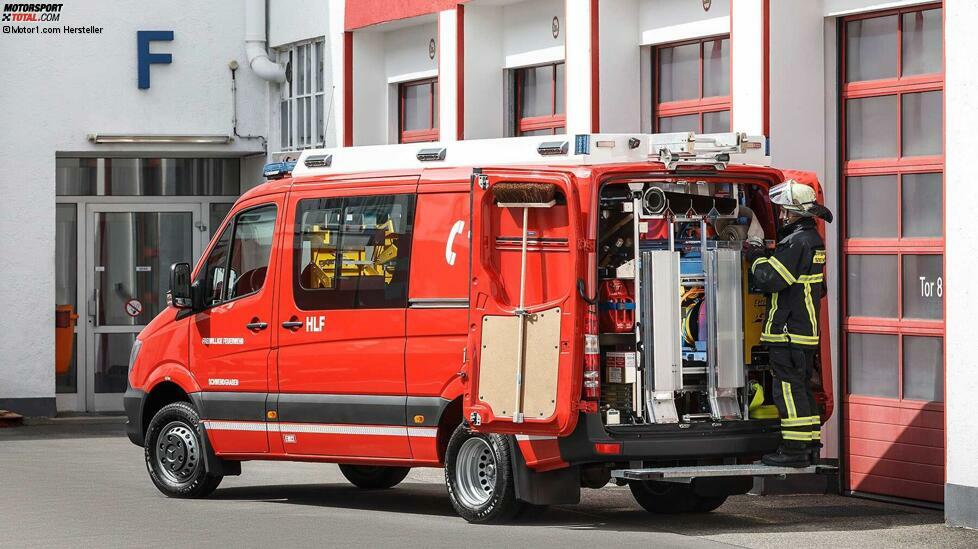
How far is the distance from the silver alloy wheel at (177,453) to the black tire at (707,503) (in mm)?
3712

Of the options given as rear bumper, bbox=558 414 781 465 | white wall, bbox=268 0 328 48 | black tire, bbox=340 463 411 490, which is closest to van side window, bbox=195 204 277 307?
black tire, bbox=340 463 411 490

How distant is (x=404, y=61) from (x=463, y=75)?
75.3 inches

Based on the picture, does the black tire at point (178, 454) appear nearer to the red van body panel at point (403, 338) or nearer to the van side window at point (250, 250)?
the red van body panel at point (403, 338)

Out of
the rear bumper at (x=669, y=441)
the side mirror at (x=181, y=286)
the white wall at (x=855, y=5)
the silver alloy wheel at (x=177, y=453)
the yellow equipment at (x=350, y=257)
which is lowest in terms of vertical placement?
the silver alloy wheel at (x=177, y=453)

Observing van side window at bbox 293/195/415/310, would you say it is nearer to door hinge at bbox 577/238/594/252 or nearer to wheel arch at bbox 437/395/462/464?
wheel arch at bbox 437/395/462/464

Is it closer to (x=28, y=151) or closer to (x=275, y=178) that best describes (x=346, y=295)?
(x=275, y=178)

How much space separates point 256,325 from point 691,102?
434 centimetres

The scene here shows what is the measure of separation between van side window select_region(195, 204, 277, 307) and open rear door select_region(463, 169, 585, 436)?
7.34 feet

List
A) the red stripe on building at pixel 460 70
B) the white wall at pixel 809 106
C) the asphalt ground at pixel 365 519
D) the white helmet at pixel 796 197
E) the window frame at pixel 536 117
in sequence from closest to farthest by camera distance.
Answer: the asphalt ground at pixel 365 519
the white helmet at pixel 796 197
the white wall at pixel 809 106
the window frame at pixel 536 117
the red stripe on building at pixel 460 70

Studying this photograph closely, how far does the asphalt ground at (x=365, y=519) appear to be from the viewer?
10742 millimetres

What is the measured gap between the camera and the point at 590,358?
10781 millimetres

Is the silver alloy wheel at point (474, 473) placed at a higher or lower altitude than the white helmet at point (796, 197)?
lower

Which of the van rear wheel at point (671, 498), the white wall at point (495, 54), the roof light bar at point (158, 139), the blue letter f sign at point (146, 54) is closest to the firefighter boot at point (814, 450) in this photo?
the van rear wheel at point (671, 498)

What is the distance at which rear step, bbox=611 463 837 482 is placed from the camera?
35.8 ft
